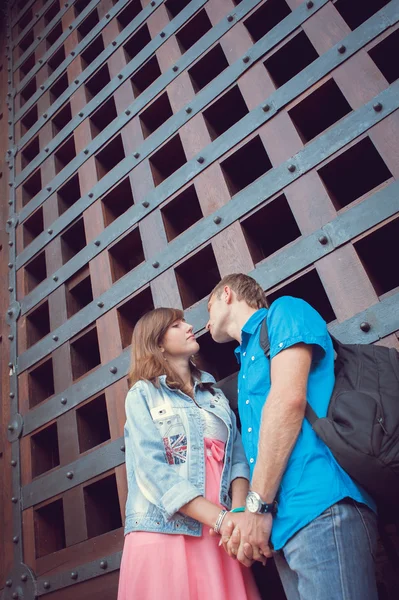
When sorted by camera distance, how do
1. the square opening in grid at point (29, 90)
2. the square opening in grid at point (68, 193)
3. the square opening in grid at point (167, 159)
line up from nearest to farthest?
the square opening in grid at point (167, 159)
the square opening in grid at point (68, 193)
the square opening in grid at point (29, 90)

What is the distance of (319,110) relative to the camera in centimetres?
370

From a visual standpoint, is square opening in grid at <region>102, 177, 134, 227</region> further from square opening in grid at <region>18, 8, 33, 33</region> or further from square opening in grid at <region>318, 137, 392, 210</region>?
square opening in grid at <region>18, 8, 33, 33</region>

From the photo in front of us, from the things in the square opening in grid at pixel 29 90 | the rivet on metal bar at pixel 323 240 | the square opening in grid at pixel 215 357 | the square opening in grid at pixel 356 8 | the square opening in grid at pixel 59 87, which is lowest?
the square opening in grid at pixel 215 357

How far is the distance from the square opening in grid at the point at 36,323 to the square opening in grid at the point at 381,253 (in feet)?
10.9

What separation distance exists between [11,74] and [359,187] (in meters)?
6.72

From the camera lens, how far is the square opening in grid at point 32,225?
5.79 meters

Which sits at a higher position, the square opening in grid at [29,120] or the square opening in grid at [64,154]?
the square opening in grid at [29,120]

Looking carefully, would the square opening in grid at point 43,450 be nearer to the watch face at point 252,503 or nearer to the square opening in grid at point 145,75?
the watch face at point 252,503

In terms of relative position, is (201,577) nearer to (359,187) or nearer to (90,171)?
(359,187)

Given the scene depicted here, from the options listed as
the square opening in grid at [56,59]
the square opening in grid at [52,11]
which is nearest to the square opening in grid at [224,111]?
the square opening in grid at [56,59]

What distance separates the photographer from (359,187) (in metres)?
3.86

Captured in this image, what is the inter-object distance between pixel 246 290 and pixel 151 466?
3.11ft

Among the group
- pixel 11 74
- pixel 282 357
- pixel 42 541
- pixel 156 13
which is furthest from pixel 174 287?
pixel 11 74

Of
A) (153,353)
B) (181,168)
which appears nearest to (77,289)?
(181,168)
